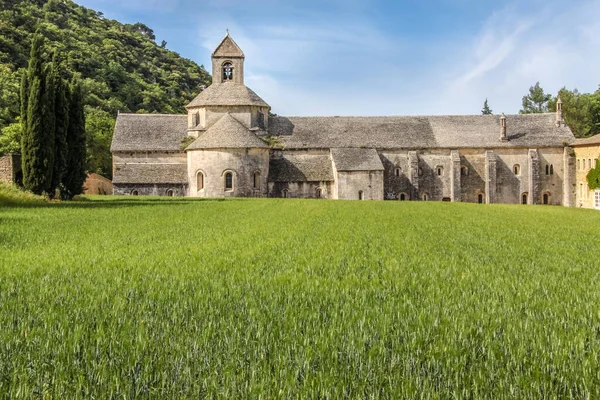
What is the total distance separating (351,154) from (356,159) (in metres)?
1.21

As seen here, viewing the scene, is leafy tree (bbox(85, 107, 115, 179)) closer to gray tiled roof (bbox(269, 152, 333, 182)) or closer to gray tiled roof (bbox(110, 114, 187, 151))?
gray tiled roof (bbox(110, 114, 187, 151))

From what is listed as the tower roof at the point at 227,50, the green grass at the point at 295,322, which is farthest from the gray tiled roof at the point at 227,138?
the green grass at the point at 295,322

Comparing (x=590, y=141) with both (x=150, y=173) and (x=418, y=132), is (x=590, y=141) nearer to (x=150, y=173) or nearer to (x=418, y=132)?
(x=418, y=132)

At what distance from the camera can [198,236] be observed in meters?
18.8

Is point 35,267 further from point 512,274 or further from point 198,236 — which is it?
point 512,274

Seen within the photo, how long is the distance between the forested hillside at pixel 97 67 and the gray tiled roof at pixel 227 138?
573 inches

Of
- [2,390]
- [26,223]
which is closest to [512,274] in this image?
[2,390]

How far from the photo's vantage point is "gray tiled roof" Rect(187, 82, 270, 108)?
63125 millimetres

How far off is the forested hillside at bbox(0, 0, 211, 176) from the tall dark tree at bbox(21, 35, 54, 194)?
28063 mm

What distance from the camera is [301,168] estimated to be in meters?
62.0

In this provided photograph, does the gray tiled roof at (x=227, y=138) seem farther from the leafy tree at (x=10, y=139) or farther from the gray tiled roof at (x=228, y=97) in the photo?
the leafy tree at (x=10, y=139)

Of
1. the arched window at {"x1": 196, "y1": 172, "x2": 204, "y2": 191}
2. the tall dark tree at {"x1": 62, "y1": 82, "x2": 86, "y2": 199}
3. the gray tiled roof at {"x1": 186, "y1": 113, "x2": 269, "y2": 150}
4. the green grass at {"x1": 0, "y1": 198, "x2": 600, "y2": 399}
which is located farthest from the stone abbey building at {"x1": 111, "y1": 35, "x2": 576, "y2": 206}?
the green grass at {"x1": 0, "y1": 198, "x2": 600, "y2": 399}

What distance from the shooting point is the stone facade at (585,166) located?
192 ft

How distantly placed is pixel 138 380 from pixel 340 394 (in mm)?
1695
